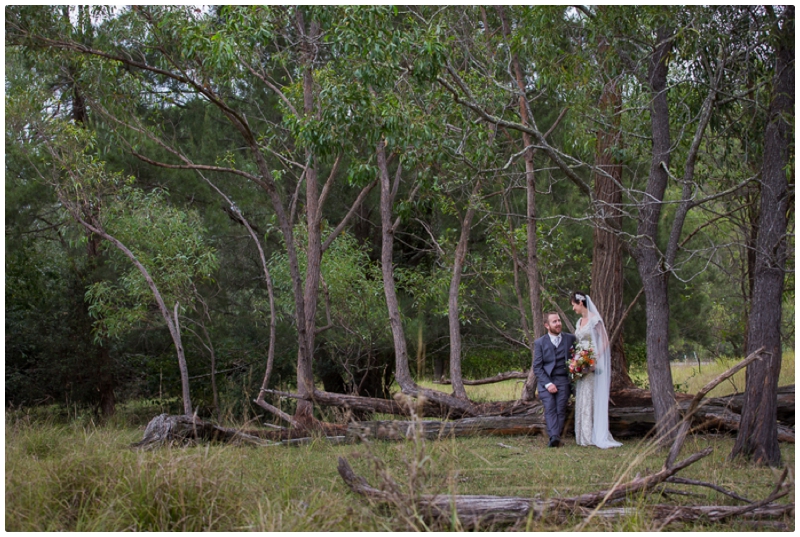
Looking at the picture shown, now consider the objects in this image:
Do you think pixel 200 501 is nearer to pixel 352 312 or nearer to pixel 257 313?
Result: pixel 352 312

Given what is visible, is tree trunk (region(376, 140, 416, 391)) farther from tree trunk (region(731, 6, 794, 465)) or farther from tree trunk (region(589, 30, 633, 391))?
tree trunk (region(731, 6, 794, 465))

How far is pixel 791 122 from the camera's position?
7.13m

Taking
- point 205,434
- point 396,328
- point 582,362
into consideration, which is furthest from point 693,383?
point 205,434

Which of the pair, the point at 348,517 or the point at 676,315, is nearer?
the point at 348,517

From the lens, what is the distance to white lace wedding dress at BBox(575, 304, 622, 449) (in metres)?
9.32

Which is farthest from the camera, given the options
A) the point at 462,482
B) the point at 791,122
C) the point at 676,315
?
the point at 676,315

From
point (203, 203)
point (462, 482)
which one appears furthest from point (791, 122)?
point (203, 203)

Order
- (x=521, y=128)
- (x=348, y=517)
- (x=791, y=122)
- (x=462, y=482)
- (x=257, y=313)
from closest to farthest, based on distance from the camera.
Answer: (x=348, y=517) < (x=462, y=482) < (x=791, y=122) < (x=521, y=128) < (x=257, y=313)

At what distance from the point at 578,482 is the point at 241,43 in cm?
596

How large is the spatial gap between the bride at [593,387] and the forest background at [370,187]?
2.91 ft

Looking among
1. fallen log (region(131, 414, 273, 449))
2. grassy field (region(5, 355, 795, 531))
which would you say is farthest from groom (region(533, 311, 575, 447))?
fallen log (region(131, 414, 273, 449))

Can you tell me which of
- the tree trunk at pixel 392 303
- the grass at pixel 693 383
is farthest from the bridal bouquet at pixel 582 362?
the grass at pixel 693 383

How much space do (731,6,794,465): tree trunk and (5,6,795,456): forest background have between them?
3 centimetres

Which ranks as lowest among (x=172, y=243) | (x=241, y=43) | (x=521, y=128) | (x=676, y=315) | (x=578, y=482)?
(x=578, y=482)
